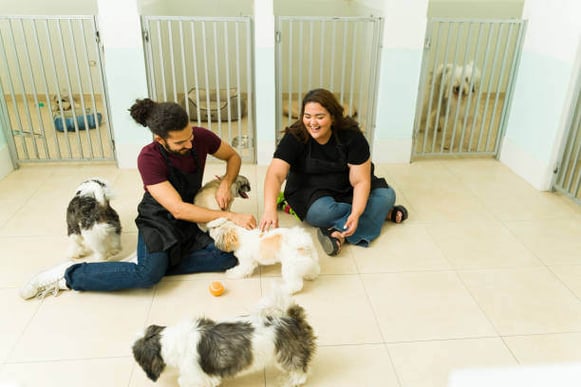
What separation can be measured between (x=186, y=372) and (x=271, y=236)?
0.77 meters

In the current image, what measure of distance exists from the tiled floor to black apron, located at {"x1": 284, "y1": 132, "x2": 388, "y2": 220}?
0.23m

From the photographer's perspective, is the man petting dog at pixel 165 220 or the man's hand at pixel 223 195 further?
the man's hand at pixel 223 195

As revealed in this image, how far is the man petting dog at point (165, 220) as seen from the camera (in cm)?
204

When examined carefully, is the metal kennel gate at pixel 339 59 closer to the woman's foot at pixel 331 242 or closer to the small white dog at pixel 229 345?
the woman's foot at pixel 331 242

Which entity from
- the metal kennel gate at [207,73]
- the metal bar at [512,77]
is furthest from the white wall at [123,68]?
the metal bar at [512,77]

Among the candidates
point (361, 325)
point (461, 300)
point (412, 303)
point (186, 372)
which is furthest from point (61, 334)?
point (461, 300)

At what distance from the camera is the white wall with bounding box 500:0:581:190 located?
3.00 m

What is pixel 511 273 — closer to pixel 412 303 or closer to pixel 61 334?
pixel 412 303

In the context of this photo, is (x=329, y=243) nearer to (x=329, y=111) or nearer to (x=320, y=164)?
(x=320, y=164)

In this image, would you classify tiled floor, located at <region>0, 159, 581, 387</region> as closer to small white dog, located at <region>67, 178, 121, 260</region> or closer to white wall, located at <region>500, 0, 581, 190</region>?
small white dog, located at <region>67, 178, 121, 260</region>

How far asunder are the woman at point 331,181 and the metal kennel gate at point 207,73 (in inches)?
40.9

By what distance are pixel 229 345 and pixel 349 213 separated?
126 centimetres

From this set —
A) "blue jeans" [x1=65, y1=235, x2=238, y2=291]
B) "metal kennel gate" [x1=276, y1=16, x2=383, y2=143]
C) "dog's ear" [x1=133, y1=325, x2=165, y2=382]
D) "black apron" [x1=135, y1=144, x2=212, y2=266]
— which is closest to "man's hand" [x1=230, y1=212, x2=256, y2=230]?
"black apron" [x1=135, y1=144, x2=212, y2=266]

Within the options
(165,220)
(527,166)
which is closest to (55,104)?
(165,220)
